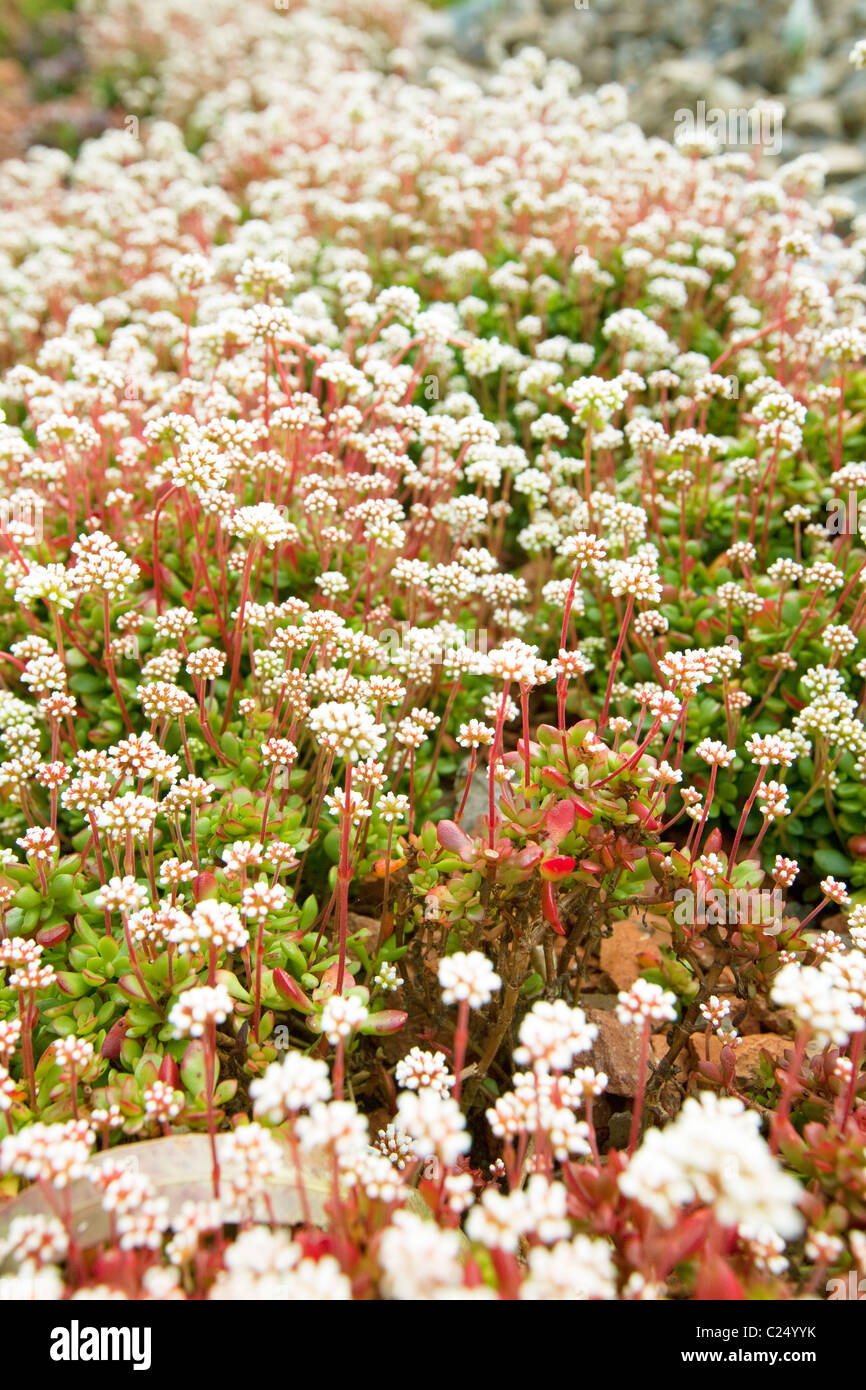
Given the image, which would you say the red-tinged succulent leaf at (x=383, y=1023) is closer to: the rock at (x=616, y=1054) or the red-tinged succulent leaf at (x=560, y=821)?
the red-tinged succulent leaf at (x=560, y=821)

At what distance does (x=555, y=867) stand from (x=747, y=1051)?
117 centimetres

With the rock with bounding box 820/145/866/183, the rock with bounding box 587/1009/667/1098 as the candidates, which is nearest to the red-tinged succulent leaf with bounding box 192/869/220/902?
the rock with bounding box 587/1009/667/1098

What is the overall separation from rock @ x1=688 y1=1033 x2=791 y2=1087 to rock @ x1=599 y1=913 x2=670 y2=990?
13.7 inches

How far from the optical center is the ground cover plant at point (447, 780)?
6.54ft

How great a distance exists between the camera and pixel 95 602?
3889 mm

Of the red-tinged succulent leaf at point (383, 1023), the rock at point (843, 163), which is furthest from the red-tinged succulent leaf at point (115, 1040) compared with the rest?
the rock at point (843, 163)

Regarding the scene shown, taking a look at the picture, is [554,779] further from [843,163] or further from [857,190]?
[843,163]

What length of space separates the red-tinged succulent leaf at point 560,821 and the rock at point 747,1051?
0.98 m

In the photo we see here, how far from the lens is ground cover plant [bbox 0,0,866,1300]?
1.99m

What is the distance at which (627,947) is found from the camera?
3.52 meters

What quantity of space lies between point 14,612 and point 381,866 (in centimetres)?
202

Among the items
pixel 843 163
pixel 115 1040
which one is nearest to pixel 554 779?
pixel 115 1040

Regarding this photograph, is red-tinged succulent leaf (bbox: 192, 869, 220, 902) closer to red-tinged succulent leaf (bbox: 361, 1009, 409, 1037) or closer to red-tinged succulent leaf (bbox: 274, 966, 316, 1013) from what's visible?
red-tinged succulent leaf (bbox: 274, 966, 316, 1013)
